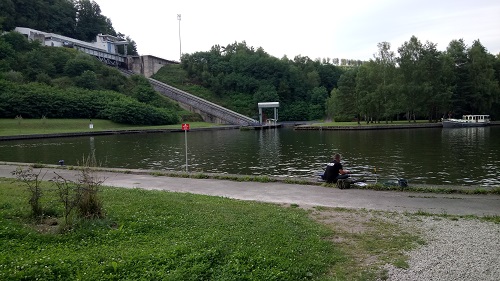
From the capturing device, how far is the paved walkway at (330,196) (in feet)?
37.1

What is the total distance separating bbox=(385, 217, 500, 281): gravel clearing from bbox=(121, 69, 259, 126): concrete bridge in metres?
80.7

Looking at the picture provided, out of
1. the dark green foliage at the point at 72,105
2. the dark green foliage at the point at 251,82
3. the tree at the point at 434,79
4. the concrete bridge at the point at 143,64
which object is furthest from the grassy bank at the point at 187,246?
the dark green foliage at the point at 251,82

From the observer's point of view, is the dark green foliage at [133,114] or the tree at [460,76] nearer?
the dark green foliage at [133,114]

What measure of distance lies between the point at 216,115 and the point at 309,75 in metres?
51.8

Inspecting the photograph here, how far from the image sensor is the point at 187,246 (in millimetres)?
6648

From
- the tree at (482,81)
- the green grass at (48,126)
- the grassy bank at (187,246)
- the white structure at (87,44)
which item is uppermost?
the white structure at (87,44)

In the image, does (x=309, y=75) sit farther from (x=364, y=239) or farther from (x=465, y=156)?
(x=364, y=239)

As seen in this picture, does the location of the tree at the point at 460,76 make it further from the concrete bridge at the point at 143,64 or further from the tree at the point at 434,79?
the concrete bridge at the point at 143,64

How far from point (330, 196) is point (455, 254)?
20.7 ft

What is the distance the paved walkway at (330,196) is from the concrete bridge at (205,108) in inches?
2871

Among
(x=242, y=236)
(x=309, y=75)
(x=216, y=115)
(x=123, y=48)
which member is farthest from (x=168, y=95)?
(x=242, y=236)

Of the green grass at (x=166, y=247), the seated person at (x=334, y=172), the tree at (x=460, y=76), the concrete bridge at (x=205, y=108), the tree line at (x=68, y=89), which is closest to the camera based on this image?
the green grass at (x=166, y=247)

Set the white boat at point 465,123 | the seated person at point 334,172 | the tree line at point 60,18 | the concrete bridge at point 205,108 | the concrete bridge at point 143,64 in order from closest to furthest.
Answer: the seated person at point 334,172 < the white boat at point 465,123 < the concrete bridge at point 205,108 < the concrete bridge at point 143,64 < the tree line at point 60,18

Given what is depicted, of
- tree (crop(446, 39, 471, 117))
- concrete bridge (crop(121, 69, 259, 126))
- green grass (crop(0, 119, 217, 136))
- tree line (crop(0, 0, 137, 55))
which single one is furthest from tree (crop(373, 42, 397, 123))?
tree line (crop(0, 0, 137, 55))
